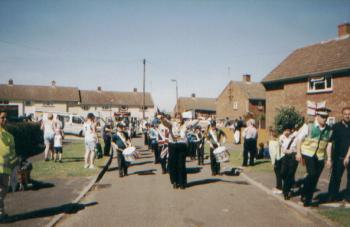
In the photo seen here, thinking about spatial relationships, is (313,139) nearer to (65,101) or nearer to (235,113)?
(235,113)

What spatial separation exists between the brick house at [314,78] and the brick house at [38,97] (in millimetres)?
47919

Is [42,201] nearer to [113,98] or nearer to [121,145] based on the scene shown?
[121,145]

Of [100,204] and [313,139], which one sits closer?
[313,139]

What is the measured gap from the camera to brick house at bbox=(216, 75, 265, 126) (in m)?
47.9

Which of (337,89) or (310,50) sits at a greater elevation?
(310,50)

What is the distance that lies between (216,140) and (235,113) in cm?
4194

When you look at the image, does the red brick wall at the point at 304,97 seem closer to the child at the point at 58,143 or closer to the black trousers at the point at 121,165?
the black trousers at the point at 121,165

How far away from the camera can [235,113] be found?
51.0 meters

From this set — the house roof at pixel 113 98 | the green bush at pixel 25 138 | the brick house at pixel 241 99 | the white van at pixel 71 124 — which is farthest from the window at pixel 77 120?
the house roof at pixel 113 98

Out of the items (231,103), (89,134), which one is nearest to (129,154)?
(89,134)

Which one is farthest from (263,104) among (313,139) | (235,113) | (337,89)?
(313,139)

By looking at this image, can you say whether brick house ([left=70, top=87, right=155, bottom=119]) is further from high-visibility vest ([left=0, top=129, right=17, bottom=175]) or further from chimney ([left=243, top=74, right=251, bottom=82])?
high-visibility vest ([left=0, top=129, right=17, bottom=175])

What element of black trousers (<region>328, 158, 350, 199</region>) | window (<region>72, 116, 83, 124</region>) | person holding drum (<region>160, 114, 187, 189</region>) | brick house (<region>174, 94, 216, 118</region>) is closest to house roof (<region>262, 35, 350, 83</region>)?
black trousers (<region>328, 158, 350, 199</region>)

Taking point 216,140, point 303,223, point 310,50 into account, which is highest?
point 310,50
